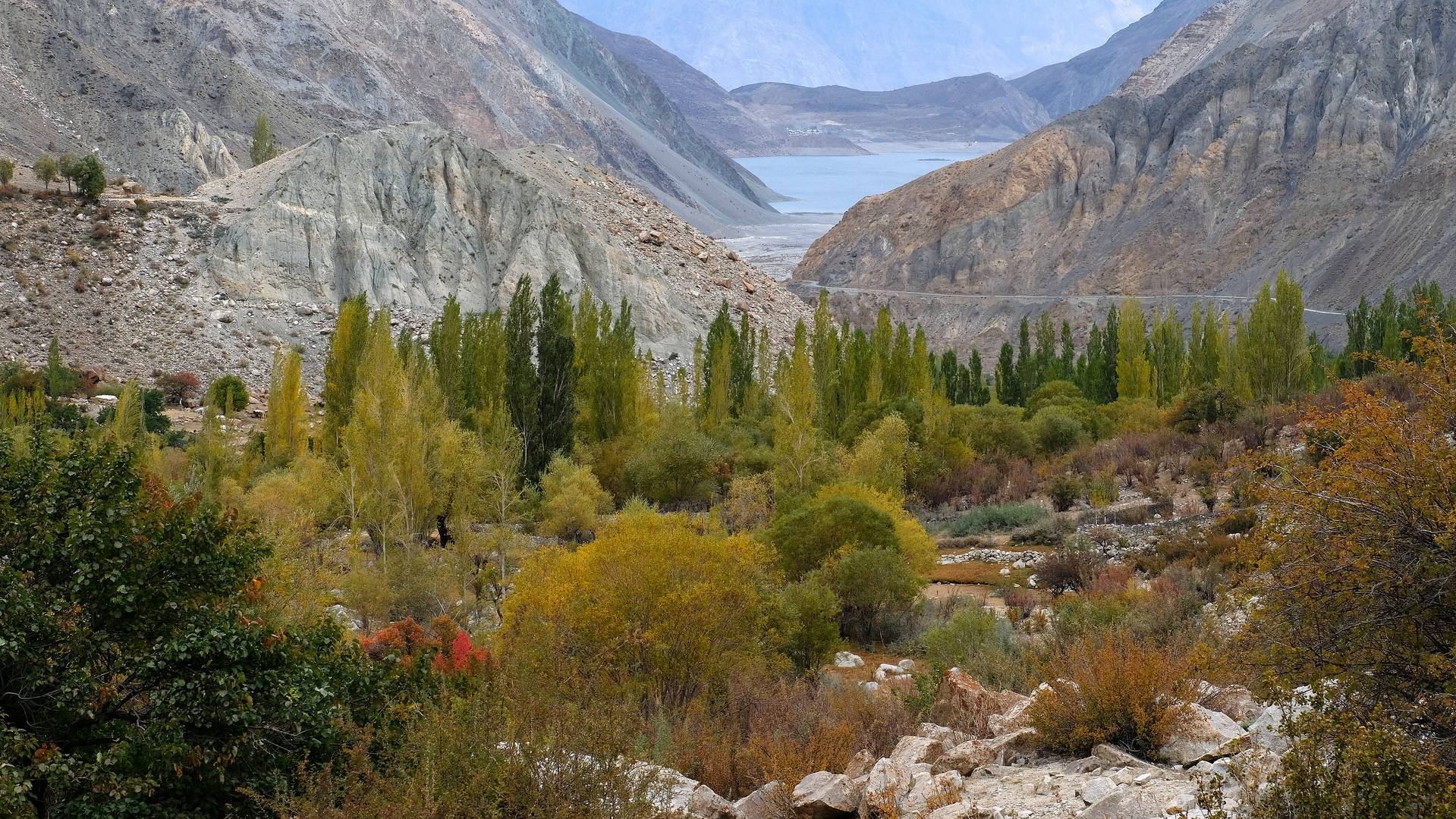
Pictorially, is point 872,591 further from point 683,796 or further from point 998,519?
point 998,519

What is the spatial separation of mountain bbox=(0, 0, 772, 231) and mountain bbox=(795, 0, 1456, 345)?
38.5 meters

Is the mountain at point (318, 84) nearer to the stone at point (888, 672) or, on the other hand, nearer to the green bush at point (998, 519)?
the green bush at point (998, 519)

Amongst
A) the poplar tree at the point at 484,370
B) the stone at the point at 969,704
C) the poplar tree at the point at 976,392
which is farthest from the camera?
the poplar tree at the point at 976,392

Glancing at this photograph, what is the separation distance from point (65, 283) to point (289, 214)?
1095 centimetres

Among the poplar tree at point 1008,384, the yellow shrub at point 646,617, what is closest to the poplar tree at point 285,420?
the yellow shrub at point 646,617

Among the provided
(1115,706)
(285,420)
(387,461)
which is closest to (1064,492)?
(387,461)

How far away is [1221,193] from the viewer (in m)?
94.6

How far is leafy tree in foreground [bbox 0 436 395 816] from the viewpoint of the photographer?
23.0ft

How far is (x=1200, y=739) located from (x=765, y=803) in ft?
10.3

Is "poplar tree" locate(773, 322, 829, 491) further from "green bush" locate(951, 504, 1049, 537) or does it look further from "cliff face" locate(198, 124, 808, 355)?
"cliff face" locate(198, 124, 808, 355)

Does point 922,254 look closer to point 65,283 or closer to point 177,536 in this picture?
point 65,283

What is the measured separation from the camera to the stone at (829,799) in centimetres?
848

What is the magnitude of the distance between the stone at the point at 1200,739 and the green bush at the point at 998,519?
1973 centimetres

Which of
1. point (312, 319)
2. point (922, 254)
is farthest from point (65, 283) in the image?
point (922, 254)
